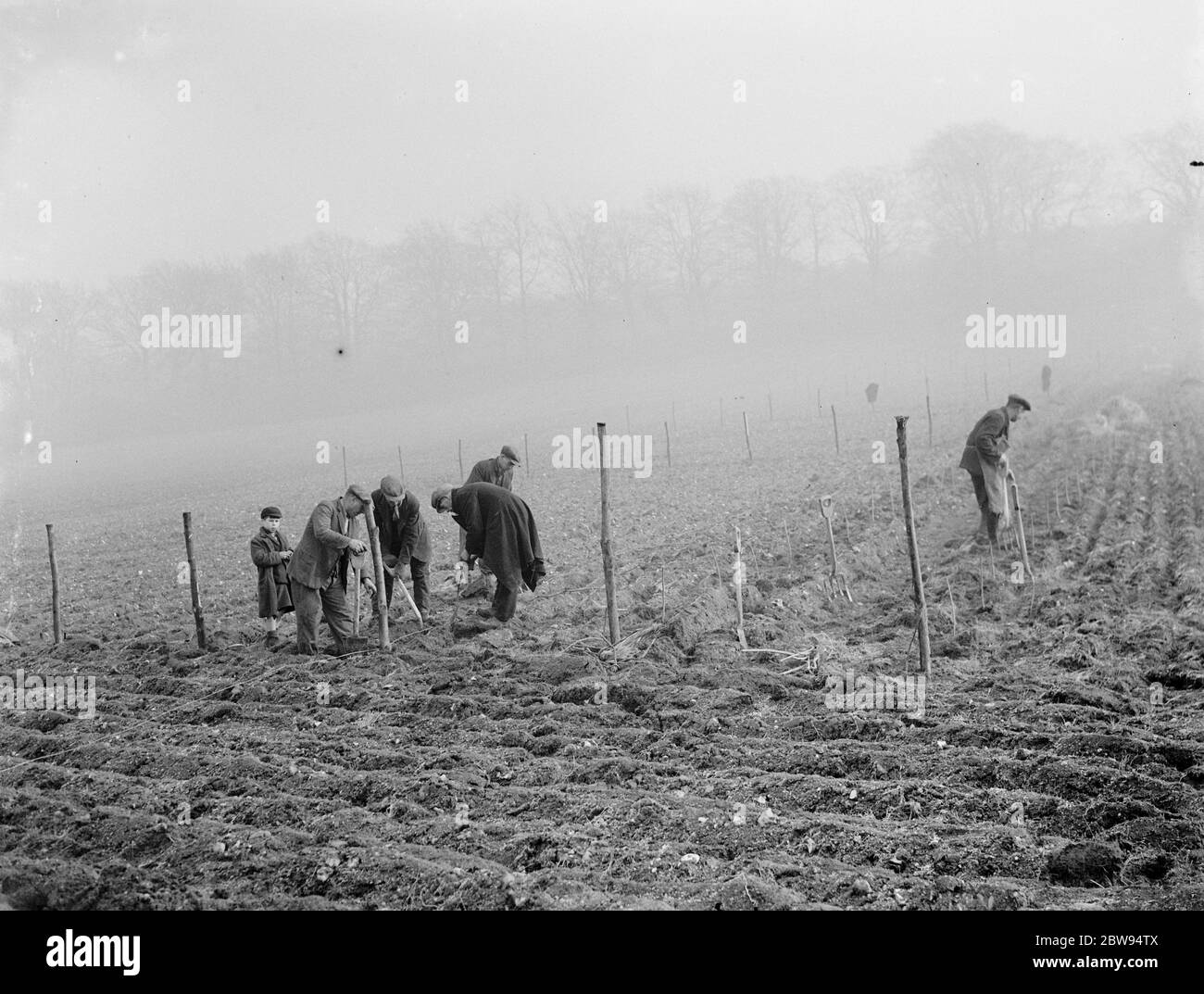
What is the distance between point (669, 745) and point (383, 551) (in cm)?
477

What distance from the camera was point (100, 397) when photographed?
2480 inches

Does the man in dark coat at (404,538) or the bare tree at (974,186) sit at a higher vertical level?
the bare tree at (974,186)

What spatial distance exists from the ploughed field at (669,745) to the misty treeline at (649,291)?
49.3 metres

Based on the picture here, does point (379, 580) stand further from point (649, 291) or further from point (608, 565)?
point (649, 291)

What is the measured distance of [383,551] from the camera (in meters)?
9.93

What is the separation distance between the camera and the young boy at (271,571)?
30.9ft

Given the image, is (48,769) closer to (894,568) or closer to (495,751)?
(495,751)

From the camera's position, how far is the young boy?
30.9 ft

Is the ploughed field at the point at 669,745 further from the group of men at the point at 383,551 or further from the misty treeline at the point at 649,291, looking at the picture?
the misty treeline at the point at 649,291

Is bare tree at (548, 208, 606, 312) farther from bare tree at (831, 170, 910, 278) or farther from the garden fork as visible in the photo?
the garden fork

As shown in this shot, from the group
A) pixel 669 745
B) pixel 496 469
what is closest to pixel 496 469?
pixel 496 469

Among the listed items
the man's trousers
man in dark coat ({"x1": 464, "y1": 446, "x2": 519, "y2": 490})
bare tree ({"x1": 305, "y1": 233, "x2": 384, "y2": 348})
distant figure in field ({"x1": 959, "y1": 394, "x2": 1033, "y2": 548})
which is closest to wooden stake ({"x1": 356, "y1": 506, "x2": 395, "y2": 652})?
the man's trousers

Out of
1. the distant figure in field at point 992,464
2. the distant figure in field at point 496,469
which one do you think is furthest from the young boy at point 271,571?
the distant figure in field at point 992,464

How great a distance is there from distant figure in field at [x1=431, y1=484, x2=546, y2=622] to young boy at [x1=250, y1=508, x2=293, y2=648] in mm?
1626
